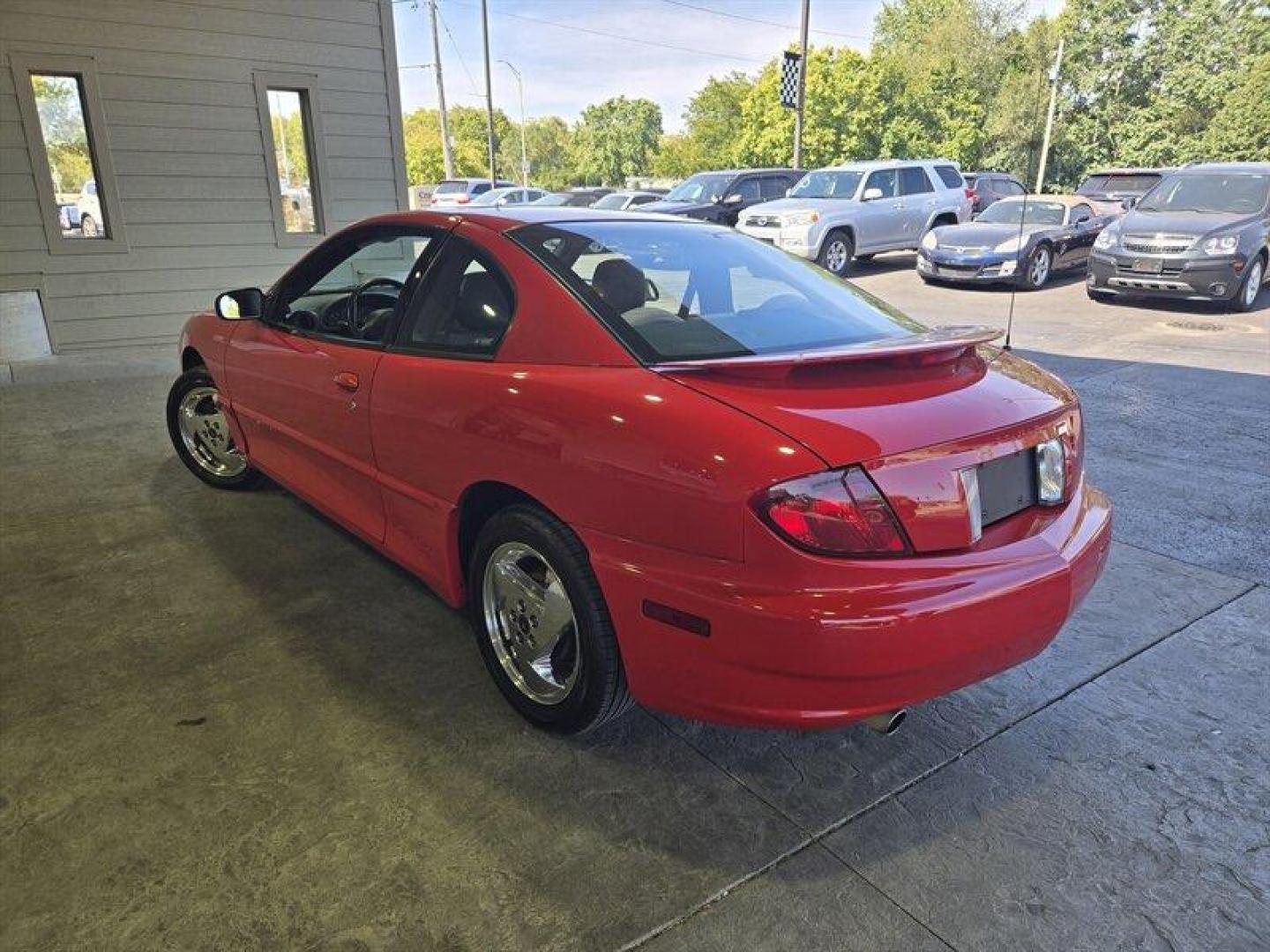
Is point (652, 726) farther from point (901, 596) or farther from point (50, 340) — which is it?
point (50, 340)

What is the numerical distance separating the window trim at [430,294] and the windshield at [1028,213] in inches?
476

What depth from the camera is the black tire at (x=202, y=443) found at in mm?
4559

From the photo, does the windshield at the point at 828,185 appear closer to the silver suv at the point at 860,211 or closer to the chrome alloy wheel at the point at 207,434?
the silver suv at the point at 860,211

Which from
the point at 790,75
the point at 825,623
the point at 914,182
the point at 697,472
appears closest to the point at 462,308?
the point at 697,472

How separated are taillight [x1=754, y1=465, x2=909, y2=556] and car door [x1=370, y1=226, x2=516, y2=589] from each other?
0.87 m

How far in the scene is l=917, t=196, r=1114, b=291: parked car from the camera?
1214 cm

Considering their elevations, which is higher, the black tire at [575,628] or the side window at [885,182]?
the side window at [885,182]

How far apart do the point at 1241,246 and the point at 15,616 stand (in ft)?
39.3

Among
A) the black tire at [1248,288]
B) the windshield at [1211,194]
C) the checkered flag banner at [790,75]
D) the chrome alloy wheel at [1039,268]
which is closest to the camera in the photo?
the black tire at [1248,288]

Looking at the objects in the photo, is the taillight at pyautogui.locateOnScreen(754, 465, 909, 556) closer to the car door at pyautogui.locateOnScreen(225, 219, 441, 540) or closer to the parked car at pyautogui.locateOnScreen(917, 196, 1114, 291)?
the car door at pyautogui.locateOnScreen(225, 219, 441, 540)

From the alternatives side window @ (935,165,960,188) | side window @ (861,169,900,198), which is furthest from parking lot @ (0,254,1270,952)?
side window @ (935,165,960,188)

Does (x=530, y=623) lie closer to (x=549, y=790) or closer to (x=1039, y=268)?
Result: (x=549, y=790)

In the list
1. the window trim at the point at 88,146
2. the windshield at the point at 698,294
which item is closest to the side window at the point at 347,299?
the windshield at the point at 698,294

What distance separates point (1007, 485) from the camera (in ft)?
7.12
